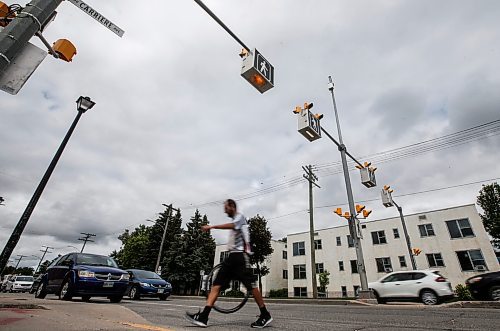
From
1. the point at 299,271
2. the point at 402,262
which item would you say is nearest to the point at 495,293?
the point at 402,262

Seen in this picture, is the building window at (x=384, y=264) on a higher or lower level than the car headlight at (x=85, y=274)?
higher

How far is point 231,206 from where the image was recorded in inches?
167

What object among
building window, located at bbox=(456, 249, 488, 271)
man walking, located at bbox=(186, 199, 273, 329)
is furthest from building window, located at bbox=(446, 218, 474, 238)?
man walking, located at bbox=(186, 199, 273, 329)

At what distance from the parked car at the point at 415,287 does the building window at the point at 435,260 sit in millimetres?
21633

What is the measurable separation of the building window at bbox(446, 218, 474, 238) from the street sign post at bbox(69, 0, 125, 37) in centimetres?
3491

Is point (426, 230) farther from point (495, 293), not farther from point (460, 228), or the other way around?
point (495, 293)

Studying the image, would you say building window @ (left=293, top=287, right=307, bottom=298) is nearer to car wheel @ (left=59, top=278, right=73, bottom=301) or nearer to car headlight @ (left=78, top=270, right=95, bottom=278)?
car wheel @ (left=59, top=278, right=73, bottom=301)

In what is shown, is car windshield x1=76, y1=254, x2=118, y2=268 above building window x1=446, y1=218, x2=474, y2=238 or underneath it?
underneath

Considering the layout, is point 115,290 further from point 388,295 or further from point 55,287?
point 388,295

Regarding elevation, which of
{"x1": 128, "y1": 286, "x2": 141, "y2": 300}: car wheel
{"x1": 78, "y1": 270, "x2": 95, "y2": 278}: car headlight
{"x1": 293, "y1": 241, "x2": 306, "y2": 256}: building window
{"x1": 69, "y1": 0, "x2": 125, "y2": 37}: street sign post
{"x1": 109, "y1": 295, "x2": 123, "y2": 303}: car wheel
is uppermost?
{"x1": 293, "y1": 241, "x2": 306, "y2": 256}: building window

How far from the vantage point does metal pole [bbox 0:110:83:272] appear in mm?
5344

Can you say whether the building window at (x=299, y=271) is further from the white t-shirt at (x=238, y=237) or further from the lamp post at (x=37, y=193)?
the white t-shirt at (x=238, y=237)

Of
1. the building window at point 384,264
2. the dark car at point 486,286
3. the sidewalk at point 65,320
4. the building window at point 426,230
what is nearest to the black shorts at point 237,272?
the sidewalk at point 65,320

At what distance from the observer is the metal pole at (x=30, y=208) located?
5344 mm
